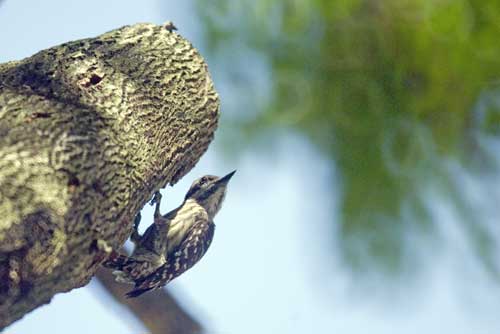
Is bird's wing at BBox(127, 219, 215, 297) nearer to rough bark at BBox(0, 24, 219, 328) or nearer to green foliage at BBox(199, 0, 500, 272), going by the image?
rough bark at BBox(0, 24, 219, 328)

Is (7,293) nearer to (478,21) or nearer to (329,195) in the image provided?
(329,195)

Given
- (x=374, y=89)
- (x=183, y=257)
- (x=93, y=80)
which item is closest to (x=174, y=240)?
(x=183, y=257)

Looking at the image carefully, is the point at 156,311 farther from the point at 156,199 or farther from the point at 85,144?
the point at 85,144

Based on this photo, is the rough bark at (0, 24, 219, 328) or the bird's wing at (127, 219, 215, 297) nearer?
the rough bark at (0, 24, 219, 328)

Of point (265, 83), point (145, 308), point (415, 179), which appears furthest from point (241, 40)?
point (145, 308)

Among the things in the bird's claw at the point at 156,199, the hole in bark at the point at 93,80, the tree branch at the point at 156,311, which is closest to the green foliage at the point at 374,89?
the tree branch at the point at 156,311

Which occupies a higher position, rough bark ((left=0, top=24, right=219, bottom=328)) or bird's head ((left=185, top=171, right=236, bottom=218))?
bird's head ((left=185, top=171, right=236, bottom=218))

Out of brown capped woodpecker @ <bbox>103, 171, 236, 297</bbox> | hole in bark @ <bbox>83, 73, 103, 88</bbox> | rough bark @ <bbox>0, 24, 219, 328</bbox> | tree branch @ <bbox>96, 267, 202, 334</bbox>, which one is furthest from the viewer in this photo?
tree branch @ <bbox>96, 267, 202, 334</bbox>

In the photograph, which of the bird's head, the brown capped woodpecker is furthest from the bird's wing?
the bird's head

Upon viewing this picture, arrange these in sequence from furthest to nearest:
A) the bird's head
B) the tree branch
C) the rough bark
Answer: the tree branch
the bird's head
the rough bark
